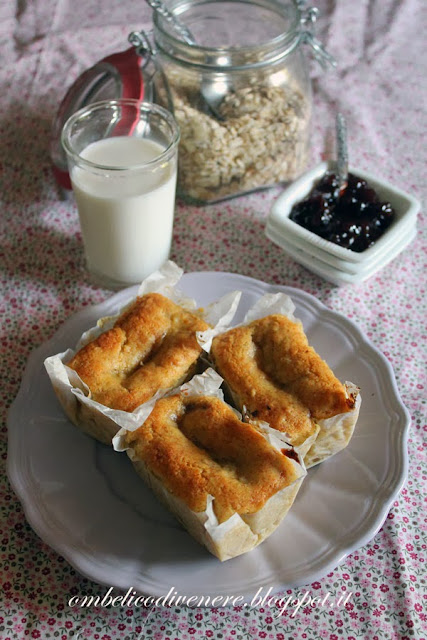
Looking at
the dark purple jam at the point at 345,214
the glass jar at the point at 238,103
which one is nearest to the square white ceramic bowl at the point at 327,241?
the dark purple jam at the point at 345,214

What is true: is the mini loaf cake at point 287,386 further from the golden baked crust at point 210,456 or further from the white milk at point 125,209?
the white milk at point 125,209

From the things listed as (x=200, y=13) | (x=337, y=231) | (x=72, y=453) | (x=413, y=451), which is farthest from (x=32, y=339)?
(x=200, y=13)

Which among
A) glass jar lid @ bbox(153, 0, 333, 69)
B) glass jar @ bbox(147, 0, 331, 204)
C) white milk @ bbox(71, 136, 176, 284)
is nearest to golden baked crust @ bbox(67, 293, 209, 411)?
white milk @ bbox(71, 136, 176, 284)

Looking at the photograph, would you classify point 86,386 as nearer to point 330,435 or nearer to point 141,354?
point 141,354

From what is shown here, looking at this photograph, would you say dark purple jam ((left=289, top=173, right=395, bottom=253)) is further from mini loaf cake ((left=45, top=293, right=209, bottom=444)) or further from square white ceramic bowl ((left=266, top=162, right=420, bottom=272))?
mini loaf cake ((left=45, top=293, right=209, bottom=444))

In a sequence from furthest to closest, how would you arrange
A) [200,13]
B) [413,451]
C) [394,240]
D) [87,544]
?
[200,13] → [394,240] → [413,451] → [87,544]

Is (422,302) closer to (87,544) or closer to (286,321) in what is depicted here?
(286,321)
